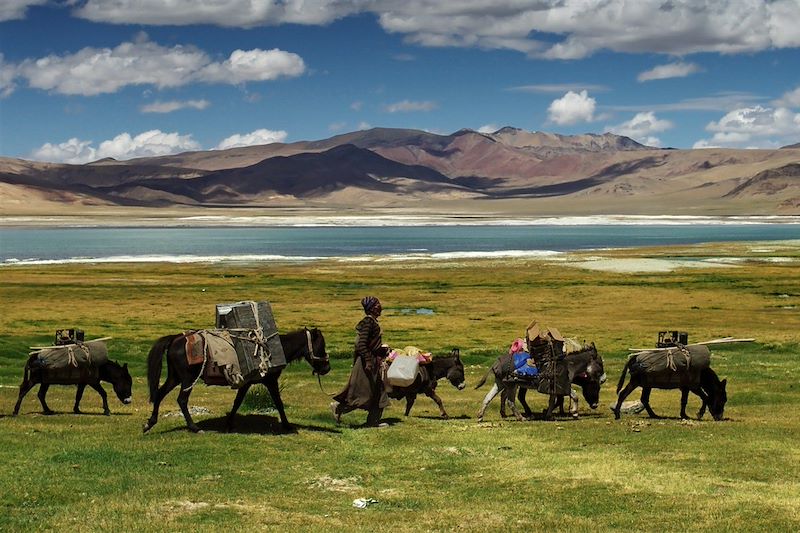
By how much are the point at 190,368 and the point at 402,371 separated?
4219 millimetres

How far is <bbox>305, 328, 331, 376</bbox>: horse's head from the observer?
17281mm

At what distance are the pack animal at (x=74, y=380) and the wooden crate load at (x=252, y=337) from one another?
4031mm

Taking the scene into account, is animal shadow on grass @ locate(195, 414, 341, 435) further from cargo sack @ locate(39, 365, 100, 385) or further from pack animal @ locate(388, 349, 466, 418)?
cargo sack @ locate(39, 365, 100, 385)

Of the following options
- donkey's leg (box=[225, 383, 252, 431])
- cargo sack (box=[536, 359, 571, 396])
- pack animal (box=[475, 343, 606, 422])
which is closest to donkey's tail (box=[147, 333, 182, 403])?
donkey's leg (box=[225, 383, 252, 431])

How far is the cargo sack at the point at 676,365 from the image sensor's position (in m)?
18.9

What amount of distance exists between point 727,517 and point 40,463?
9.50 meters

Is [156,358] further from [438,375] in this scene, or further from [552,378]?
[552,378]

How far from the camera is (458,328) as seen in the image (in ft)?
143

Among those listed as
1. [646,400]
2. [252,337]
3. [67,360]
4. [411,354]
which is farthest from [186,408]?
[646,400]

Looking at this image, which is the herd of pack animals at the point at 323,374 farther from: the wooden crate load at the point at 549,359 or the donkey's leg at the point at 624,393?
the wooden crate load at the point at 549,359

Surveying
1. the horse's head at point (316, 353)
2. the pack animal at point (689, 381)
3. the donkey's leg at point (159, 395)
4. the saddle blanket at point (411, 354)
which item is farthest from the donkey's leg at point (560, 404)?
the donkey's leg at point (159, 395)

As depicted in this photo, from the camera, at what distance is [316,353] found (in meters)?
17.3

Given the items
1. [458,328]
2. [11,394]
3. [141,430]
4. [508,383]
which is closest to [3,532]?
[141,430]

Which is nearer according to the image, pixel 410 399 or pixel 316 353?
pixel 316 353
